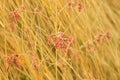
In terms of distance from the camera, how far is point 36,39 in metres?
1.69

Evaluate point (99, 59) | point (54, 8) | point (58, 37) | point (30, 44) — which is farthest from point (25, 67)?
point (99, 59)

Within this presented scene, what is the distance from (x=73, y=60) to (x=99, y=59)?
24 centimetres

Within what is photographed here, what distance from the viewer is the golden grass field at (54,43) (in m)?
1.59

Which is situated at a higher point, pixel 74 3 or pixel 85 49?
pixel 74 3

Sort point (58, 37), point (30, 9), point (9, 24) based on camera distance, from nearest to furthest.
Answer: point (58, 37), point (9, 24), point (30, 9)

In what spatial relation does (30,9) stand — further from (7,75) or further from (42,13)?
(7,75)

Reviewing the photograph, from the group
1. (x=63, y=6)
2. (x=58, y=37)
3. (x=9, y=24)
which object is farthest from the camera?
(x=63, y=6)

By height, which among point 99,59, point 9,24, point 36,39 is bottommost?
point 99,59

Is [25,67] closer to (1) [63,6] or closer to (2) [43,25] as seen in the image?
(2) [43,25]

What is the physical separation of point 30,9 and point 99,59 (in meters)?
0.52

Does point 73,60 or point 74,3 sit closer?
point 74,3

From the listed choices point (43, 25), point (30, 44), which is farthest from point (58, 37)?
point (43, 25)

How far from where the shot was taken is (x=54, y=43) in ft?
5.54

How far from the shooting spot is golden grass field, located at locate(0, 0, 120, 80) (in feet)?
5.22
